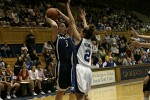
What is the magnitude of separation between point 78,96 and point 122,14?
920 inches

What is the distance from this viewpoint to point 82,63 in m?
6.50

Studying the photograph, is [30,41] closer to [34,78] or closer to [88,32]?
[34,78]

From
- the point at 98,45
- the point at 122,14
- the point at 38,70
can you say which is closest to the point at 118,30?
the point at 98,45

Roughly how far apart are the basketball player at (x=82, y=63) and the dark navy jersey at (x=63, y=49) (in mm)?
259

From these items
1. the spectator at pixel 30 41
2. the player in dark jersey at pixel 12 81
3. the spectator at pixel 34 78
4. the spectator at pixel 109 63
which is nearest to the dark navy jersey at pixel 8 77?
the player in dark jersey at pixel 12 81

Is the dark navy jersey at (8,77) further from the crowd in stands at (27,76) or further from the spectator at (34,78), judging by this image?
the spectator at (34,78)

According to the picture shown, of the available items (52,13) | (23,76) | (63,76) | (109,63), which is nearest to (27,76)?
(23,76)

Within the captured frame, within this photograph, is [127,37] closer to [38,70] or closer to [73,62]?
[38,70]

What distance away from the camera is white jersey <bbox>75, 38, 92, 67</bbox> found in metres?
6.47

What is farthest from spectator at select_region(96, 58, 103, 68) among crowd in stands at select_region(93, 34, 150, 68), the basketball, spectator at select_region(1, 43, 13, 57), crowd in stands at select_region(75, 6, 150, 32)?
the basketball

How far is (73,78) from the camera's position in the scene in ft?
21.4

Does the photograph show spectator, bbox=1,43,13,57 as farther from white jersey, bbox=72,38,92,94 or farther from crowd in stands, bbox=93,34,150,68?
white jersey, bbox=72,38,92,94

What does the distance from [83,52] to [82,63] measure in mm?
208

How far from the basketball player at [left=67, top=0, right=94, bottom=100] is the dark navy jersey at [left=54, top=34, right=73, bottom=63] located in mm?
259
